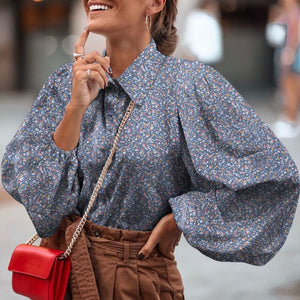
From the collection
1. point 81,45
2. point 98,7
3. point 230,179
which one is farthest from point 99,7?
point 230,179

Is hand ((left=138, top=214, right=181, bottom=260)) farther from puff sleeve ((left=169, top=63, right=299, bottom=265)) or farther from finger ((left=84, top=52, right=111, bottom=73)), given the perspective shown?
finger ((left=84, top=52, right=111, bottom=73))

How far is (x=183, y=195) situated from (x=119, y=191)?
0.66 ft

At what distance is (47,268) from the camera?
234 centimetres

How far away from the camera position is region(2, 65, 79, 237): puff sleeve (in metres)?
2.34

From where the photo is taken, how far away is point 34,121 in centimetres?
239

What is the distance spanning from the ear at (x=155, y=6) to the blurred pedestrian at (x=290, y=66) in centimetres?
855

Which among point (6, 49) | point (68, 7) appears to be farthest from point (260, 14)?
point (6, 49)

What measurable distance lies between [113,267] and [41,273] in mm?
229

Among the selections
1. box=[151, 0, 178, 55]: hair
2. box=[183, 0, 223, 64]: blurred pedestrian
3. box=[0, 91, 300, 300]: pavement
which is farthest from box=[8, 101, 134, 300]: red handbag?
box=[183, 0, 223, 64]: blurred pedestrian

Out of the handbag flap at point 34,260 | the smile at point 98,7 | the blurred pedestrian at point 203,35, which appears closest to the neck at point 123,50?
the smile at point 98,7

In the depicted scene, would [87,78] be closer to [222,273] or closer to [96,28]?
[96,28]

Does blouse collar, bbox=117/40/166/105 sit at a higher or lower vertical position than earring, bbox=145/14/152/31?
lower

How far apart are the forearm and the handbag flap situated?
346 millimetres

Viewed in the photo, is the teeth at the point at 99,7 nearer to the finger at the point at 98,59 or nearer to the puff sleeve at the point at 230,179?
the finger at the point at 98,59
